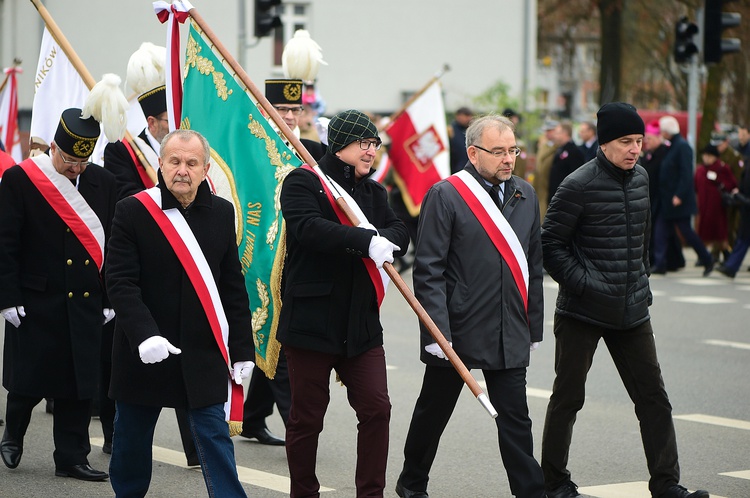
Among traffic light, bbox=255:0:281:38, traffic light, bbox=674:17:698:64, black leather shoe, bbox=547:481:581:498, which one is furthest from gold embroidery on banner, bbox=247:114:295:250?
traffic light, bbox=674:17:698:64

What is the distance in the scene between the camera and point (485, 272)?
6238 millimetres

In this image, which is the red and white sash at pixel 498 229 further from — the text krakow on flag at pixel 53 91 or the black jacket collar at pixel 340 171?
the text krakow on flag at pixel 53 91

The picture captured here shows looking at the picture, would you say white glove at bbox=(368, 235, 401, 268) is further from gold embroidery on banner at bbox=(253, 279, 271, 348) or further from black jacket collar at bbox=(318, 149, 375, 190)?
gold embroidery on banner at bbox=(253, 279, 271, 348)

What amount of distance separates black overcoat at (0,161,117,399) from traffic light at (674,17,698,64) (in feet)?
45.0

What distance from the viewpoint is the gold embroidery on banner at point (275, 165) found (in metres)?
6.99

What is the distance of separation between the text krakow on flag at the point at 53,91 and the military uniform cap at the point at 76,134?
1.79 m

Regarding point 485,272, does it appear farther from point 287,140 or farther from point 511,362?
point 287,140

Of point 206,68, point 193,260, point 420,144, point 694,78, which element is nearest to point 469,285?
point 193,260

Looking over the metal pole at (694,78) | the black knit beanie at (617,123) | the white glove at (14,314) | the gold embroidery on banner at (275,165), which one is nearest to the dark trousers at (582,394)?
the black knit beanie at (617,123)

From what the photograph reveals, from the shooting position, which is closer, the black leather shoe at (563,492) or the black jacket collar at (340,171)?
the black jacket collar at (340,171)

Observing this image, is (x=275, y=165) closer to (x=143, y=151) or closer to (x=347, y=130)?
(x=143, y=151)

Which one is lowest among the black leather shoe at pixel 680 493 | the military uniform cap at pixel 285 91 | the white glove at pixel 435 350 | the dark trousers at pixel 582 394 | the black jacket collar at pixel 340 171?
the black leather shoe at pixel 680 493

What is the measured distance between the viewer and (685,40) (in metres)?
19.3

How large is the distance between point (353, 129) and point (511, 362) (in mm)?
1281
